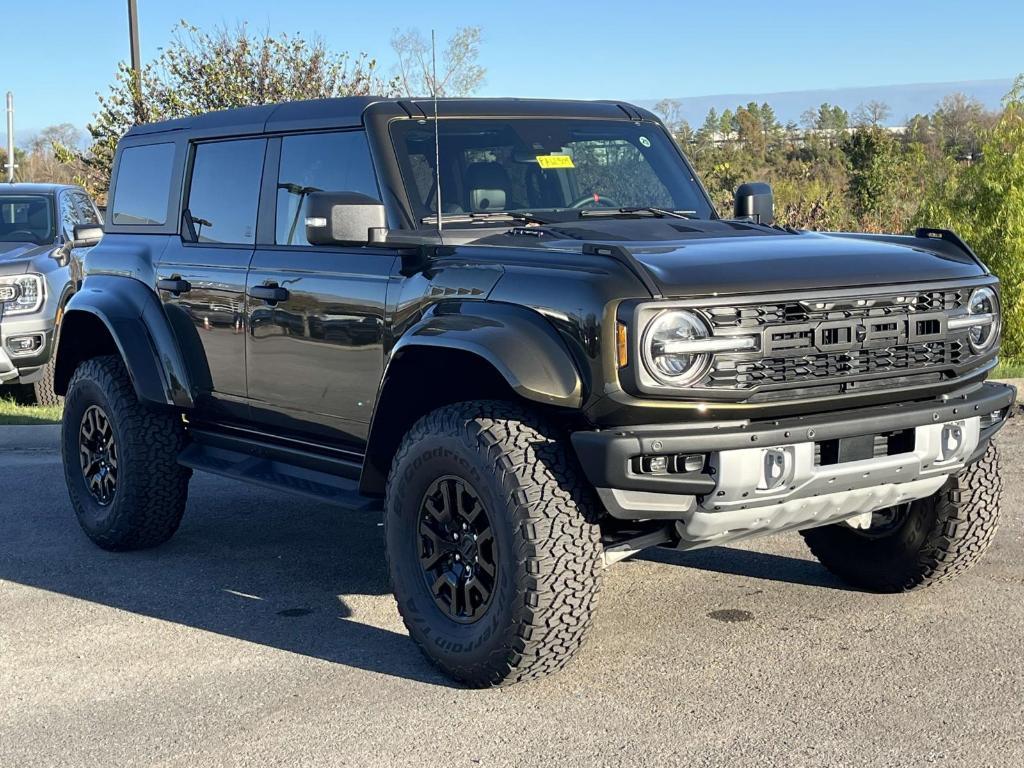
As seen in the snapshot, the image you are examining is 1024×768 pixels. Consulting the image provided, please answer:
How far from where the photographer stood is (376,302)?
16.2 ft

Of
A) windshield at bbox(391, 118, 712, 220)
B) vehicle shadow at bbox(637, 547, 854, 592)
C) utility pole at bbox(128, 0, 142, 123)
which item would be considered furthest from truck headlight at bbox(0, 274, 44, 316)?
utility pole at bbox(128, 0, 142, 123)

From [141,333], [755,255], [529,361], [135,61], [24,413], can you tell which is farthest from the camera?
[135,61]

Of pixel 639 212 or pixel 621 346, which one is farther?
pixel 639 212

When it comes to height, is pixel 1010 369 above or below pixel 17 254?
below

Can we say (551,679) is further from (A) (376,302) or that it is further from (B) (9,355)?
(B) (9,355)

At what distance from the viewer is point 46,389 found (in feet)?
36.8

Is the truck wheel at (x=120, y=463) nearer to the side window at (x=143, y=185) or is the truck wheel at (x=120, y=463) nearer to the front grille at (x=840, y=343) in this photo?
the side window at (x=143, y=185)

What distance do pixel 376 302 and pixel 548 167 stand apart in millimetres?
1059

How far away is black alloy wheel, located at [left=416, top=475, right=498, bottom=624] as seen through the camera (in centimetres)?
446

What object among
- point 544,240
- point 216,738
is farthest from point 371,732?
point 544,240

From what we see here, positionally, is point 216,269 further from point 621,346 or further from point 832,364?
point 832,364

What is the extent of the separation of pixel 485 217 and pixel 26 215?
24.9 ft

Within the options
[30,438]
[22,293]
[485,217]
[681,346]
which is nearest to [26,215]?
[22,293]

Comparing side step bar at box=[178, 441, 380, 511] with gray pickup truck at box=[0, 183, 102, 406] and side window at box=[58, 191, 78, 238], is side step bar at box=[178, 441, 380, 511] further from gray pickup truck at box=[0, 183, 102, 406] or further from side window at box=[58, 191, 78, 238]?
side window at box=[58, 191, 78, 238]
